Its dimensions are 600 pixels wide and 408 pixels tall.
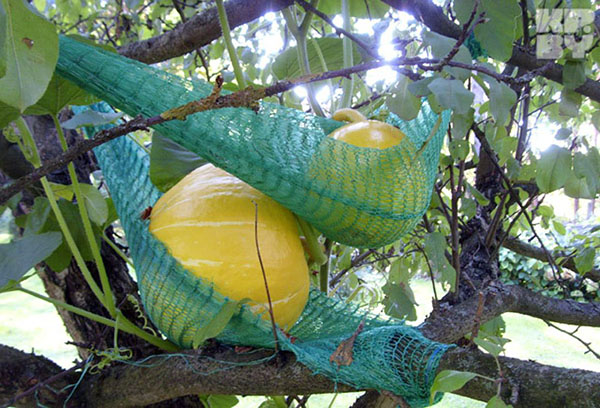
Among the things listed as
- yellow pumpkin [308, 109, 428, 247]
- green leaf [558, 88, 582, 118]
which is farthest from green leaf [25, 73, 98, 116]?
green leaf [558, 88, 582, 118]

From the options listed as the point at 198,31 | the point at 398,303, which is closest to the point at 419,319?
the point at 398,303

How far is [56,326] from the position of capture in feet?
12.0

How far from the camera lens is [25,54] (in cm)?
30

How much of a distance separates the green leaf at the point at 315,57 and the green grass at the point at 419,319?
2048 mm

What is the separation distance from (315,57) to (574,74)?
1.25 ft

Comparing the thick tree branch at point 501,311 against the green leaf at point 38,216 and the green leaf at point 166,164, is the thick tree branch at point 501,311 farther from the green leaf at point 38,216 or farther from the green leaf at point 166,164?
the green leaf at point 38,216

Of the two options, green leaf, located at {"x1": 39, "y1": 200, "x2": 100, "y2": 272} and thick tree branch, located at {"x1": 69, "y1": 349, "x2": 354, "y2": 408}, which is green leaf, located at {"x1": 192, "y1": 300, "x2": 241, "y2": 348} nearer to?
thick tree branch, located at {"x1": 69, "y1": 349, "x2": 354, "y2": 408}

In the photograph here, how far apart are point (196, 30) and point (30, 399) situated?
2.10ft

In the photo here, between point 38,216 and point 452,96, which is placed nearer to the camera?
point 452,96

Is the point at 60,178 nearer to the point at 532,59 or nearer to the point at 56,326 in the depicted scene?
the point at 532,59

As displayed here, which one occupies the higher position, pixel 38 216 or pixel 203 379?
pixel 38 216

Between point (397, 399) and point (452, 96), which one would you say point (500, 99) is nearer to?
point (452, 96)

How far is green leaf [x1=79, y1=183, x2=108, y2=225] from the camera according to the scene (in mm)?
615

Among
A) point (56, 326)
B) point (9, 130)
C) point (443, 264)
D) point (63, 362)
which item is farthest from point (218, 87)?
point (56, 326)
